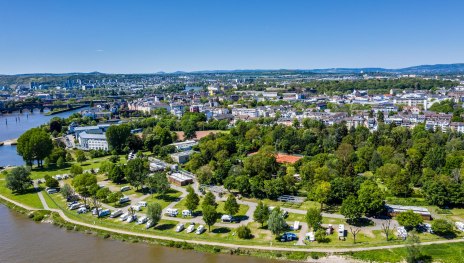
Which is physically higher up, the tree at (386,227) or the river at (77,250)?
the tree at (386,227)

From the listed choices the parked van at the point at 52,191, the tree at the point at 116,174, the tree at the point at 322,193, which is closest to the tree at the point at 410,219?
the tree at the point at 322,193

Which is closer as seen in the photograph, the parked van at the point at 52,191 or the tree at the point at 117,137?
the parked van at the point at 52,191

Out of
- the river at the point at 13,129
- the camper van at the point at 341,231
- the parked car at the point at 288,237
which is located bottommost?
the river at the point at 13,129

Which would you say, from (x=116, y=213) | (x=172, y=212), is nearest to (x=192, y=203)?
(x=172, y=212)

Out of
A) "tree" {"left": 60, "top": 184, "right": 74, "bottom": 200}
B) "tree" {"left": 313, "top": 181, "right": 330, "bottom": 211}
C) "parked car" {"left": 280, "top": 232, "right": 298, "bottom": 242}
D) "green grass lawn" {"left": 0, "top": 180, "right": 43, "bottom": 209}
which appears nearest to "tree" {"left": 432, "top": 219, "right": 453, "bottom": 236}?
"tree" {"left": 313, "top": 181, "right": 330, "bottom": 211}

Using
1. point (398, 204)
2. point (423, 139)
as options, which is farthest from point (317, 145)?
point (398, 204)

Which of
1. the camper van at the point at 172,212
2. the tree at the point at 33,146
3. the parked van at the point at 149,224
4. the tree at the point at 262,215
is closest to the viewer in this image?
the tree at the point at 262,215

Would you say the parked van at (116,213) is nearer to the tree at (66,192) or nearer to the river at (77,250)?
the river at (77,250)
